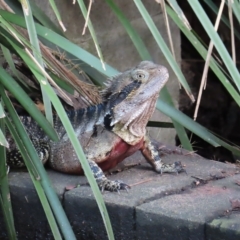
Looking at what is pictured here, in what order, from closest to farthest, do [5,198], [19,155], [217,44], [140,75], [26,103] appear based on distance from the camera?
[217,44] < [26,103] < [5,198] < [140,75] < [19,155]

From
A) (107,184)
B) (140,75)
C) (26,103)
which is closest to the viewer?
(26,103)

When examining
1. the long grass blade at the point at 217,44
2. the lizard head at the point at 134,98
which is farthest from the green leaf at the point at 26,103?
the long grass blade at the point at 217,44

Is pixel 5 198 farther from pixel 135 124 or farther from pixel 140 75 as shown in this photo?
pixel 140 75

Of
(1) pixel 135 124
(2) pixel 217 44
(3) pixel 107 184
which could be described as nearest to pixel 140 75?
(1) pixel 135 124

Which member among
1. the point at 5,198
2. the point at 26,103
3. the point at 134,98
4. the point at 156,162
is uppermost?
→ the point at 26,103

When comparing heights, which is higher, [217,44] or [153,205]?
[217,44]

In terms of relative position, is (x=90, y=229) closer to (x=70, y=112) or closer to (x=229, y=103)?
(x=70, y=112)

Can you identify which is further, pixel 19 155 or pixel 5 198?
pixel 19 155
